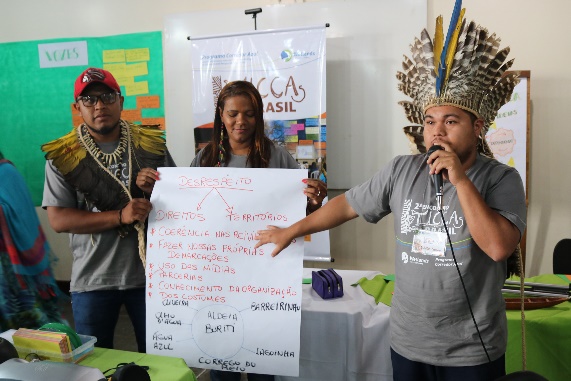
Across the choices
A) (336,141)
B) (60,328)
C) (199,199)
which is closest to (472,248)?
(199,199)

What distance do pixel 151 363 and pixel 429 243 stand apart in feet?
3.06

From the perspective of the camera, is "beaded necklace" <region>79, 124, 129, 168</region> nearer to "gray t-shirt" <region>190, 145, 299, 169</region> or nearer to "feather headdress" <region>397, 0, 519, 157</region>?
"gray t-shirt" <region>190, 145, 299, 169</region>

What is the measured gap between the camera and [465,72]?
4.84 ft

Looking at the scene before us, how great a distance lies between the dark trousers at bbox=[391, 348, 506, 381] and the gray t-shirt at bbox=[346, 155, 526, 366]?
2 centimetres

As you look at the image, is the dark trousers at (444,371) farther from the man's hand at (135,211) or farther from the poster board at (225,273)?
the man's hand at (135,211)

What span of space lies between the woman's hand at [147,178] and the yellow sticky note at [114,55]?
2.84m

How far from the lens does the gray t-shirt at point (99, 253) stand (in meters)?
1.86

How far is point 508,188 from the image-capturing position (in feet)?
4.52

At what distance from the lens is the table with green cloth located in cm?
195

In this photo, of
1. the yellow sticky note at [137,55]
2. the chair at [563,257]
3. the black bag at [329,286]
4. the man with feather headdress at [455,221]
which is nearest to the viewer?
the man with feather headdress at [455,221]

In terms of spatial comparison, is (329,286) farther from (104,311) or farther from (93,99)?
(93,99)

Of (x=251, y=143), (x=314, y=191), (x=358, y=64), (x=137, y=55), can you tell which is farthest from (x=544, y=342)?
(x=137, y=55)

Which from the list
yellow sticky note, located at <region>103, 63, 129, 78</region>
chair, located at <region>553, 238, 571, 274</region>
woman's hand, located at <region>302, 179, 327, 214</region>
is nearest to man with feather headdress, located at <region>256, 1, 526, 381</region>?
woman's hand, located at <region>302, 179, 327, 214</region>

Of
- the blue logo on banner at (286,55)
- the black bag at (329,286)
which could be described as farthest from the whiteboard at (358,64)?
the black bag at (329,286)
